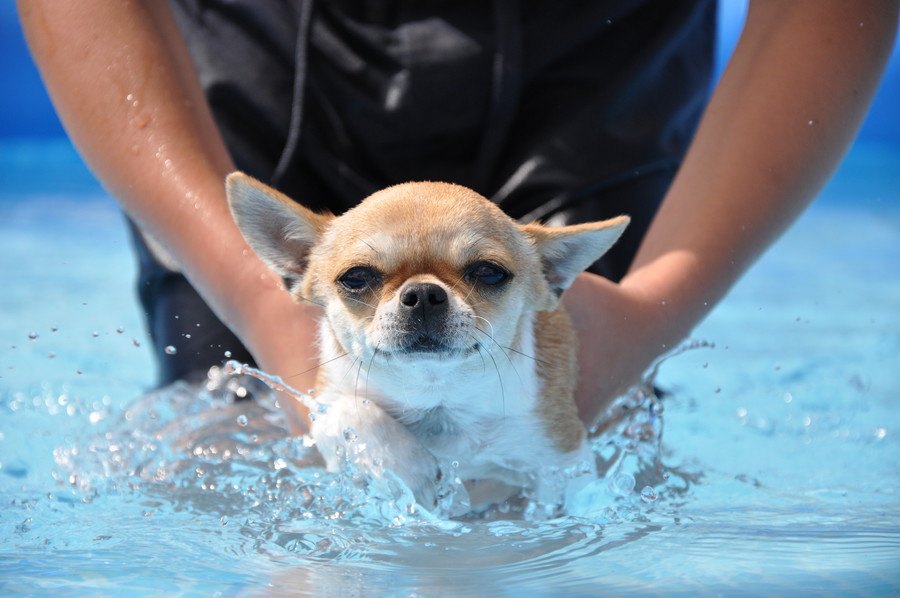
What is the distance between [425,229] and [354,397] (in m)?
0.42

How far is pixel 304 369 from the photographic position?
2355 millimetres

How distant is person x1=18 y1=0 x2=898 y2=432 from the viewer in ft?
7.81

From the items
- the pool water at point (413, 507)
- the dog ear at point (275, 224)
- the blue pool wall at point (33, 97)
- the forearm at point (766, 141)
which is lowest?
the pool water at point (413, 507)

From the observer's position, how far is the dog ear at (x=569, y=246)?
2182mm

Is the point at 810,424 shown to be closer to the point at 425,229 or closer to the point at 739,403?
the point at 739,403

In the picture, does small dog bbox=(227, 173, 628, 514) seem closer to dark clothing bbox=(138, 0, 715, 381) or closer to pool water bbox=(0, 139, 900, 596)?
pool water bbox=(0, 139, 900, 596)

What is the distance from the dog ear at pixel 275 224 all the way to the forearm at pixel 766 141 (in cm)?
74

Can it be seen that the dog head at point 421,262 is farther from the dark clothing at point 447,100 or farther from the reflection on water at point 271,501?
the dark clothing at point 447,100

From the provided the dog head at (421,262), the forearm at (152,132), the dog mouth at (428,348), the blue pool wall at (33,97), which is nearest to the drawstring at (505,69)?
the dog head at (421,262)

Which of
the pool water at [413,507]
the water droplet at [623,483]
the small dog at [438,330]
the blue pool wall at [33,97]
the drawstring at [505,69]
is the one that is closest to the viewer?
the pool water at [413,507]

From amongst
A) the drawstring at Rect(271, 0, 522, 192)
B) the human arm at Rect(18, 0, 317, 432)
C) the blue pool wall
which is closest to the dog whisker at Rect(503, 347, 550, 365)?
the human arm at Rect(18, 0, 317, 432)

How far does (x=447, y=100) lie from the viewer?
9.16 ft

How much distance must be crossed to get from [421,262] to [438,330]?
16 centimetres

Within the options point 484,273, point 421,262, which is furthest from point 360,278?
point 484,273
